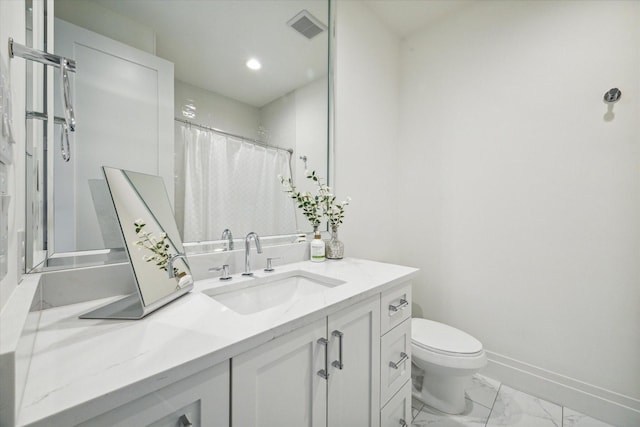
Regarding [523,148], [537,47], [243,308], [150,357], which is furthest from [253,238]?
[537,47]

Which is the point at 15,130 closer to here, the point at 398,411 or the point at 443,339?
the point at 398,411

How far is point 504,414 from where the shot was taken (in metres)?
1.46

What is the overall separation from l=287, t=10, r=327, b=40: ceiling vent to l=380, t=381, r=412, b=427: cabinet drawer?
6.60ft

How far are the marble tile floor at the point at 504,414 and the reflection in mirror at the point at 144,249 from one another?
1473mm

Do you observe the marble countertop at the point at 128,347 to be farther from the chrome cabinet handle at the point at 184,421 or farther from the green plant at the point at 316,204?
the green plant at the point at 316,204

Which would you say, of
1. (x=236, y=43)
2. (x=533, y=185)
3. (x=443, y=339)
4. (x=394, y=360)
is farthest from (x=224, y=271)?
(x=533, y=185)

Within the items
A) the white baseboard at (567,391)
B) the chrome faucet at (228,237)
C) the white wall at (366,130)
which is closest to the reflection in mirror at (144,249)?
the chrome faucet at (228,237)

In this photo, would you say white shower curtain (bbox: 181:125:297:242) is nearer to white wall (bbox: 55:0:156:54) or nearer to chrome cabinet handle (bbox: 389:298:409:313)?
white wall (bbox: 55:0:156:54)

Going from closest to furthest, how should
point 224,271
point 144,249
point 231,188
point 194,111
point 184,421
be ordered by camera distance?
point 184,421 → point 144,249 → point 224,271 → point 194,111 → point 231,188

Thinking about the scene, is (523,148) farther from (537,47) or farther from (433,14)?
(433,14)

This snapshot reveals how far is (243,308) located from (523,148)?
1886 mm

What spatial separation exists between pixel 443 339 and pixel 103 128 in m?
1.90

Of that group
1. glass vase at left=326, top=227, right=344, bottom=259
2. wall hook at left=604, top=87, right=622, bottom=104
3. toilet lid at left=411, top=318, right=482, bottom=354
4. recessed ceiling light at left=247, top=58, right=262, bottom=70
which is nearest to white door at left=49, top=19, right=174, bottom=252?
recessed ceiling light at left=247, top=58, right=262, bottom=70

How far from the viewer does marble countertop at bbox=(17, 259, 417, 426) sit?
0.41 m
